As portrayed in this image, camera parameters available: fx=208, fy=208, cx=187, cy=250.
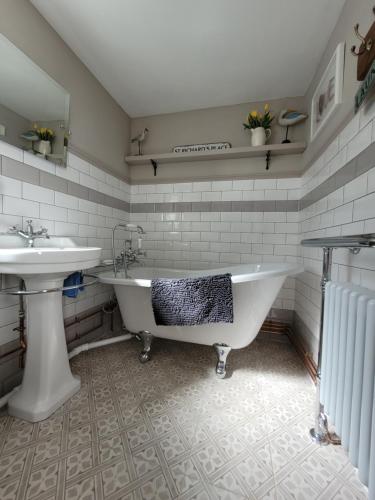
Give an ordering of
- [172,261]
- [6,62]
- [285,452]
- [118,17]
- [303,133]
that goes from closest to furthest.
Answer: [285,452] < [6,62] < [118,17] < [303,133] < [172,261]

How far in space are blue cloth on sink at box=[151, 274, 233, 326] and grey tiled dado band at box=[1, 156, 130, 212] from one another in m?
0.96

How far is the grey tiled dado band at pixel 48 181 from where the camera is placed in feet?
3.77

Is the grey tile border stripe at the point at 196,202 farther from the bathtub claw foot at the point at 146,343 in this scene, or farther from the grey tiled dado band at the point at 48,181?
the bathtub claw foot at the point at 146,343

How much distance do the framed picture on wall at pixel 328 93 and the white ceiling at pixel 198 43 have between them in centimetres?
26

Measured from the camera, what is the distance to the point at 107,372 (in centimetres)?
136

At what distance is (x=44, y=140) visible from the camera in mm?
1330

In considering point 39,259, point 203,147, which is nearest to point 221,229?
point 203,147

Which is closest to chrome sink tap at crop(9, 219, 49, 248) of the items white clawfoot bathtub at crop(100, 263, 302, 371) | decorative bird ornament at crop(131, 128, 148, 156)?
white clawfoot bathtub at crop(100, 263, 302, 371)

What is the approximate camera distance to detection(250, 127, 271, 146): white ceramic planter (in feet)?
6.13

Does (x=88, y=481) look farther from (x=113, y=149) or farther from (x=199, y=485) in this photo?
(x=113, y=149)

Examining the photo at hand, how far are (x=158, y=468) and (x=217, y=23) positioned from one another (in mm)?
2327

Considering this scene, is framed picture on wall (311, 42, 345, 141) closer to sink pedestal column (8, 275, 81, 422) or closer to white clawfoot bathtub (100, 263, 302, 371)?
white clawfoot bathtub (100, 263, 302, 371)

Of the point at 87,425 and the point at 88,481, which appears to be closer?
the point at 88,481

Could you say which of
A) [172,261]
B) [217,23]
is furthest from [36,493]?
[217,23]
